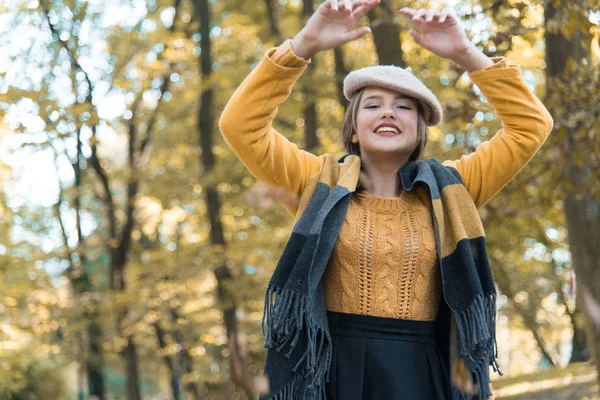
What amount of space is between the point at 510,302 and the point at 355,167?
1234 cm

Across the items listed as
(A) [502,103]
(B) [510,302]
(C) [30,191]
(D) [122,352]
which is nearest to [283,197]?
(A) [502,103]

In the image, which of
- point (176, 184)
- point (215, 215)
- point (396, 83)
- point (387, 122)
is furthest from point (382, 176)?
point (176, 184)

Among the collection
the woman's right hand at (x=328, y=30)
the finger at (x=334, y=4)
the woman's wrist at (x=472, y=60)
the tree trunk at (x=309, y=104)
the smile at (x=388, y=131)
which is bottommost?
the smile at (x=388, y=131)

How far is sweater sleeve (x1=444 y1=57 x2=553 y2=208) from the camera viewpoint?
2549mm

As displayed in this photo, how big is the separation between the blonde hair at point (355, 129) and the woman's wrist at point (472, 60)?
0.19m

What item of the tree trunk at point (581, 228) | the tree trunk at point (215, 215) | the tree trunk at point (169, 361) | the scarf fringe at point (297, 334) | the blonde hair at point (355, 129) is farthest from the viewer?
the tree trunk at point (169, 361)

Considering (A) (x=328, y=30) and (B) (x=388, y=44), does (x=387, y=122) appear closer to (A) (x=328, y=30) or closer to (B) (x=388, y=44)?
(A) (x=328, y=30)

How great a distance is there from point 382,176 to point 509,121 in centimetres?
44

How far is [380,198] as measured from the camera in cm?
263

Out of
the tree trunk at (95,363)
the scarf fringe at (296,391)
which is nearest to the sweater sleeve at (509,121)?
the scarf fringe at (296,391)

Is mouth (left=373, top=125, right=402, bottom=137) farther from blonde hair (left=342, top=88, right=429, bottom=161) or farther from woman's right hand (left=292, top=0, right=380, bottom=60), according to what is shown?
woman's right hand (left=292, top=0, right=380, bottom=60)

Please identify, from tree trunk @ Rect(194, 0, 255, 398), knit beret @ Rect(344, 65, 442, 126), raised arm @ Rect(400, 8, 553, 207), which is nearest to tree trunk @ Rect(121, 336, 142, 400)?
tree trunk @ Rect(194, 0, 255, 398)

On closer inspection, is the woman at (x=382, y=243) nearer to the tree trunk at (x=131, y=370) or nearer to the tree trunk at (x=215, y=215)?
the tree trunk at (x=215, y=215)

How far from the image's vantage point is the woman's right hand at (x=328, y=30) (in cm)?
246
